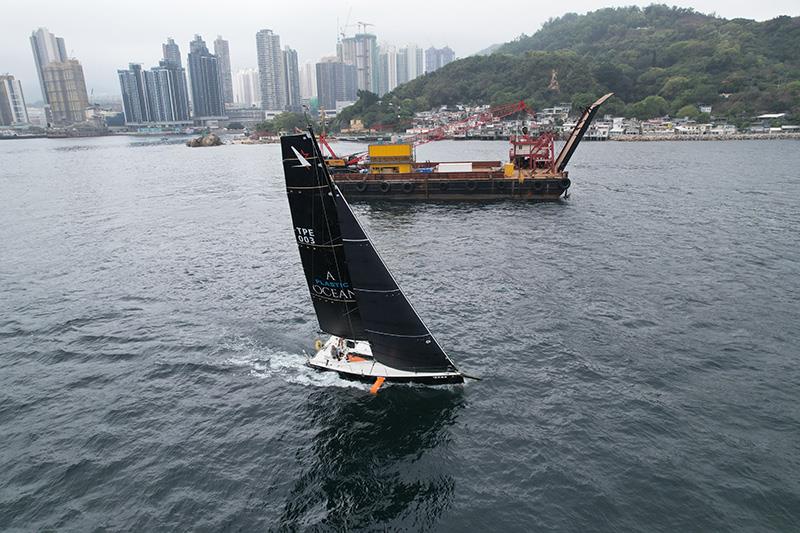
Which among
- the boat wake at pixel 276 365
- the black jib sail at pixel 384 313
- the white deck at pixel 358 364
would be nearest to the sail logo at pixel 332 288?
the black jib sail at pixel 384 313

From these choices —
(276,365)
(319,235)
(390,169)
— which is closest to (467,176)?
(390,169)

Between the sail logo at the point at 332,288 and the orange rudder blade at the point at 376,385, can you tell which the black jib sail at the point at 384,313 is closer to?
the orange rudder blade at the point at 376,385

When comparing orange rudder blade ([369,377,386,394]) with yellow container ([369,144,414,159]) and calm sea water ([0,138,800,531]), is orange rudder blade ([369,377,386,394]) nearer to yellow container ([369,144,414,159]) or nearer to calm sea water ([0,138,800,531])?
calm sea water ([0,138,800,531])

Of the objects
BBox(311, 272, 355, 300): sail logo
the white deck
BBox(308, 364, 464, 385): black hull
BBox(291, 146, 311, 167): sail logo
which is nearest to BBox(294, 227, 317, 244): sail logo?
BBox(311, 272, 355, 300): sail logo

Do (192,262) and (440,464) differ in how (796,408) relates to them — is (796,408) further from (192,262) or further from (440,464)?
(192,262)

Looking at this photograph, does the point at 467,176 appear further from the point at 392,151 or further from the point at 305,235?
the point at 305,235

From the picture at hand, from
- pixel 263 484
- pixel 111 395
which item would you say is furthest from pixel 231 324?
pixel 263 484
